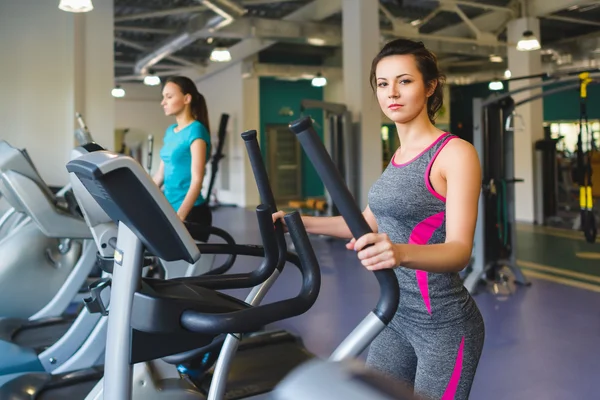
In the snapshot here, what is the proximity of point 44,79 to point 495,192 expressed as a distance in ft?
15.2

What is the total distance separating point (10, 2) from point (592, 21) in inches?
353

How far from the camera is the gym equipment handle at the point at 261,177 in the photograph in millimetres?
1382

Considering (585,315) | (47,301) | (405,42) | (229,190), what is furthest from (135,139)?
(405,42)

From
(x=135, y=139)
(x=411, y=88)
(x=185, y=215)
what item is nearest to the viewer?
(x=411, y=88)

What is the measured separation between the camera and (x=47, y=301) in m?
3.62

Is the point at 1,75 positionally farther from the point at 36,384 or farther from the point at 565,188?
the point at 565,188

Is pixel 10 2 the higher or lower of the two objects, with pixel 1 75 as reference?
higher

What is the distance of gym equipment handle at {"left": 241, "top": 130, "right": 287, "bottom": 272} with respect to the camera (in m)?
1.38

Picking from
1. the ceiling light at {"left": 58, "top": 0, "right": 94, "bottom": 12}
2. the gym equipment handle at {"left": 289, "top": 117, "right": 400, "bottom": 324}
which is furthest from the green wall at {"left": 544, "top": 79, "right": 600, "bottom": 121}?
the gym equipment handle at {"left": 289, "top": 117, "right": 400, "bottom": 324}

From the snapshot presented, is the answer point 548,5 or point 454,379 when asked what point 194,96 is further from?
point 548,5

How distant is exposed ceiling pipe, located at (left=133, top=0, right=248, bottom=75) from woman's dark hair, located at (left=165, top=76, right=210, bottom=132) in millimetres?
4095

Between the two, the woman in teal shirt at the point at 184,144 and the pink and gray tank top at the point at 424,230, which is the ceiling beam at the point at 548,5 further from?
the pink and gray tank top at the point at 424,230

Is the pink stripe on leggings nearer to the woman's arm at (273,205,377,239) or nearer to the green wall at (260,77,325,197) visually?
the woman's arm at (273,205,377,239)

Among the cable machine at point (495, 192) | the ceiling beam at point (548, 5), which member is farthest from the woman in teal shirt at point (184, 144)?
the ceiling beam at point (548, 5)
